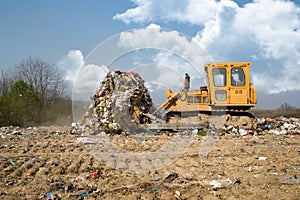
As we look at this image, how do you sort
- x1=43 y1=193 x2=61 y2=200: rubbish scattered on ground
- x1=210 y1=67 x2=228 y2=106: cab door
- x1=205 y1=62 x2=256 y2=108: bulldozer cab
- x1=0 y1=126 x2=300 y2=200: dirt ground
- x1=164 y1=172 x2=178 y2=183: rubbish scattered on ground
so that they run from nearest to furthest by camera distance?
x1=43 y1=193 x2=61 y2=200: rubbish scattered on ground → x1=0 y1=126 x2=300 y2=200: dirt ground → x1=164 y1=172 x2=178 y2=183: rubbish scattered on ground → x1=205 y1=62 x2=256 y2=108: bulldozer cab → x1=210 y1=67 x2=228 y2=106: cab door

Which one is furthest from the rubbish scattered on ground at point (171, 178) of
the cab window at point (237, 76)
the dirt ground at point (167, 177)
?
the cab window at point (237, 76)

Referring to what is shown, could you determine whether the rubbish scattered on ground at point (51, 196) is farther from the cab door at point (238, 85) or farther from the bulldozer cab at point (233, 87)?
the cab door at point (238, 85)

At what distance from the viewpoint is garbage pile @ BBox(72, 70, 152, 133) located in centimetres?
976

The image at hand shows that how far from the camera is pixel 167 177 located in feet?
14.2

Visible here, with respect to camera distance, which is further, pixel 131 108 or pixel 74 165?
pixel 131 108

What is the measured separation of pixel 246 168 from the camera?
475cm

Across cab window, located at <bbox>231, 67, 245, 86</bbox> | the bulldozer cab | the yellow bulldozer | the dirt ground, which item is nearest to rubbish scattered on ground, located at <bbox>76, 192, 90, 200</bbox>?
the dirt ground

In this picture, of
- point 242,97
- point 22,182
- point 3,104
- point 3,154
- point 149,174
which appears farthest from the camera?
point 3,104

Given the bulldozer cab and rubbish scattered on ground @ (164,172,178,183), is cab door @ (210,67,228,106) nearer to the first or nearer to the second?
the bulldozer cab

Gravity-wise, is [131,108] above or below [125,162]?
above

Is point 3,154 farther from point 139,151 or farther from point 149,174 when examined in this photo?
point 149,174

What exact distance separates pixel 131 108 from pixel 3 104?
9493mm

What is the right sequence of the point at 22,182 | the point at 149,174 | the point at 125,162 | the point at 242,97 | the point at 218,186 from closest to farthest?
the point at 218,186
the point at 22,182
the point at 149,174
the point at 125,162
the point at 242,97

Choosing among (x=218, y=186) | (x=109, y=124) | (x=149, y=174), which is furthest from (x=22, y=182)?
(x=109, y=124)
